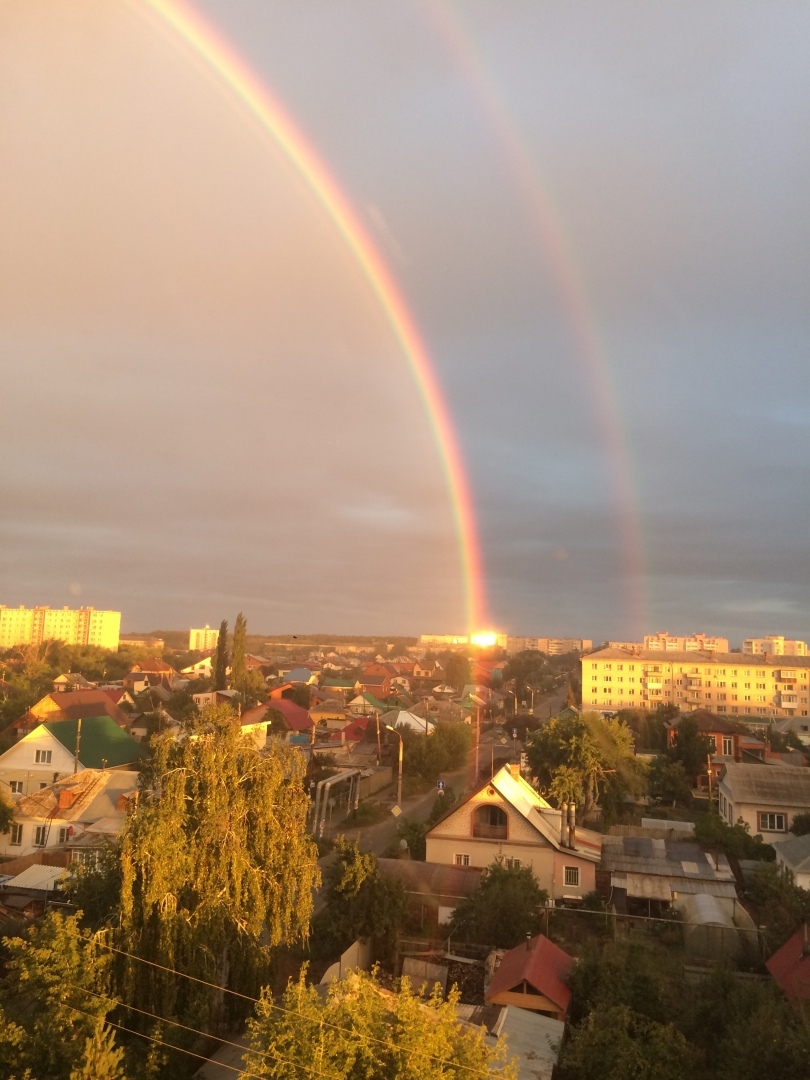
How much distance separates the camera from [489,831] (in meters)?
21.3

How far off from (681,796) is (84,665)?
62.3 metres

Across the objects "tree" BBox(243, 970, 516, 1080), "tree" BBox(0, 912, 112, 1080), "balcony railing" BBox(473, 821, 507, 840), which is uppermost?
"tree" BBox(243, 970, 516, 1080)

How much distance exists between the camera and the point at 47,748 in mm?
29984

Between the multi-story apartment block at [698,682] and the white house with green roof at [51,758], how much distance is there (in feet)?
177

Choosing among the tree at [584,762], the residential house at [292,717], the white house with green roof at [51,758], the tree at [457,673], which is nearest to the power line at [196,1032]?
the tree at [584,762]

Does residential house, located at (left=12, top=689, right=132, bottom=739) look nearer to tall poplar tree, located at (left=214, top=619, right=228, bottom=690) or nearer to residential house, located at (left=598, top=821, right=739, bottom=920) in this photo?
tall poplar tree, located at (left=214, top=619, right=228, bottom=690)

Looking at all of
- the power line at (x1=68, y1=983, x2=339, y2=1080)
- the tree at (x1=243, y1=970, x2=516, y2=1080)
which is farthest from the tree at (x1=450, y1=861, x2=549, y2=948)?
the tree at (x1=243, y1=970, x2=516, y2=1080)

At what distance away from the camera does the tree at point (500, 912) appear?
1586cm

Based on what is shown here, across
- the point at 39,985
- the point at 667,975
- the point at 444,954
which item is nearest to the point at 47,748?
the point at 444,954

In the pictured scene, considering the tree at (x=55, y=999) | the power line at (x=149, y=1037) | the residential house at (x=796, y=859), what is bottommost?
the residential house at (x=796, y=859)

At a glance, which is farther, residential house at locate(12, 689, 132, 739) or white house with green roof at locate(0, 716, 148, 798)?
residential house at locate(12, 689, 132, 739)

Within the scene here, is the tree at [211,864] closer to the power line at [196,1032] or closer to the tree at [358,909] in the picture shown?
the power line at [196,1032]

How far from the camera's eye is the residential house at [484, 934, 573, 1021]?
41.3 feet

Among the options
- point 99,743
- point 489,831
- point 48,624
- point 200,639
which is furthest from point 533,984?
point 200,639
